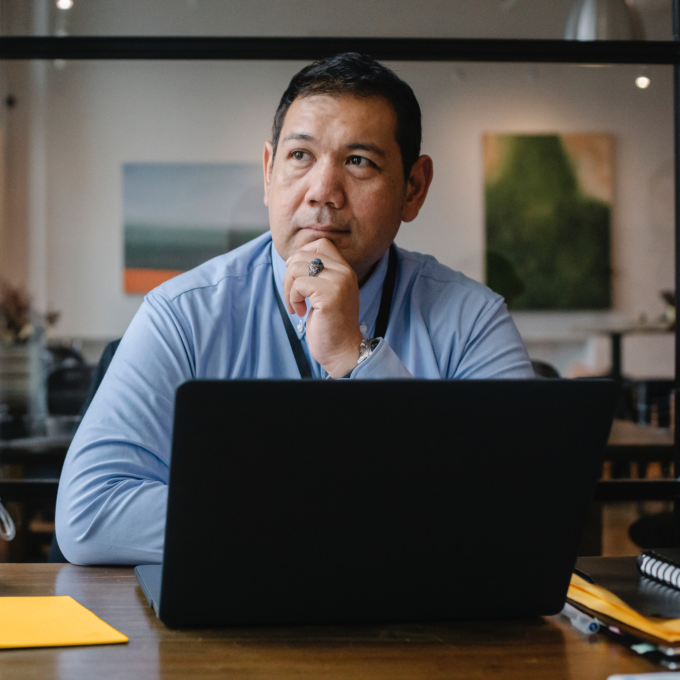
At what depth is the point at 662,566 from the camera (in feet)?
3.17

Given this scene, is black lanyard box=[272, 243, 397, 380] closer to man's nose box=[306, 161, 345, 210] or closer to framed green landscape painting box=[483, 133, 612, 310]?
man's nose box=[306, 161, 345, 210]

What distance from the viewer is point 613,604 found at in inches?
32.5

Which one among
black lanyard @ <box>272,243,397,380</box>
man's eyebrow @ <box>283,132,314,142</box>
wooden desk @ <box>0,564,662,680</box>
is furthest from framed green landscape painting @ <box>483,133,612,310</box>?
wooden desk @ <box>0,564,662,680</box>

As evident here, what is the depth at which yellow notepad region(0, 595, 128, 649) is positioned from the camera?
28.8 inches

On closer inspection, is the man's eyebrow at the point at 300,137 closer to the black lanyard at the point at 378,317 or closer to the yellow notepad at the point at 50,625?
the black lanyard at the point at 378,317

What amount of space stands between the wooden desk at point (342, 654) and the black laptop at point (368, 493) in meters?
0.03

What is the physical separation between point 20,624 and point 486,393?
21.1 inches

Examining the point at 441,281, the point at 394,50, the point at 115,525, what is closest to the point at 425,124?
the point at 394,50

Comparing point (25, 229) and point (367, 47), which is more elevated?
point (367, 47)

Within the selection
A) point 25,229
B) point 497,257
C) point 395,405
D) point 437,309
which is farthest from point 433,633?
point 25,229

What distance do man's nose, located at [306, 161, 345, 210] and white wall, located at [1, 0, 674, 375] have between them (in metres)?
1.12

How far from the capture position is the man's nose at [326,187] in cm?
156

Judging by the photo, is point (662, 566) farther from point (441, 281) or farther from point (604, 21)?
point (604, 21)

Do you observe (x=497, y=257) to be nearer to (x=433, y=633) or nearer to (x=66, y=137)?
(x=66, y=137)
